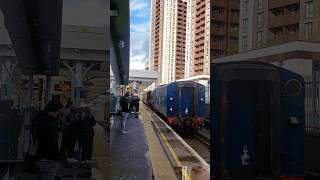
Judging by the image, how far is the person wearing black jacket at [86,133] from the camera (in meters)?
1.52

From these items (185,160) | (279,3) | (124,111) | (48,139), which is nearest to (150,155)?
(124,111)

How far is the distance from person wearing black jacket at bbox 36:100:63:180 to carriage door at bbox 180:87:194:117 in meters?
0.67

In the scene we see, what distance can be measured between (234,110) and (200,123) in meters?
0.36

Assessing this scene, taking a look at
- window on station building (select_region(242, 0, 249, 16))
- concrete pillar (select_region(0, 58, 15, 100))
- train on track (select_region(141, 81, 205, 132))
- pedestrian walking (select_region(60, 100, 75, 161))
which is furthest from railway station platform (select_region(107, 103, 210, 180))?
window on station building (select_region(242, 0, 249, 16))

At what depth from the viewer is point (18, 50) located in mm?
1489

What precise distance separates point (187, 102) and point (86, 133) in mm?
848

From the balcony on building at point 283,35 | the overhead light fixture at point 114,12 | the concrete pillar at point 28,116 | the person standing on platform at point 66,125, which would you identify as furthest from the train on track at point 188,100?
the concrete pillar at point 28,116

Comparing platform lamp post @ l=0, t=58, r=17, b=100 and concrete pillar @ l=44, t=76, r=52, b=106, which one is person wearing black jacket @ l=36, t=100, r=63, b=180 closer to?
concrete pillar @ l=44, t=76, r=52, b=106

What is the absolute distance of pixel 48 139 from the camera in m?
1.48

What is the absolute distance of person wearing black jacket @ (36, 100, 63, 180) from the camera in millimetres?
1469

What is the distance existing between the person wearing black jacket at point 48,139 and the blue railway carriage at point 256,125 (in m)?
0.61

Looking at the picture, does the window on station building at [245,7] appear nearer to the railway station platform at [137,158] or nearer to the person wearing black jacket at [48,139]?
the railway station platform at [137,158]

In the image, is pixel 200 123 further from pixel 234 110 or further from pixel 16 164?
pixel 16 164

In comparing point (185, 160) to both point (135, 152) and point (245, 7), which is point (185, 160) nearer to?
point (135, 152)
